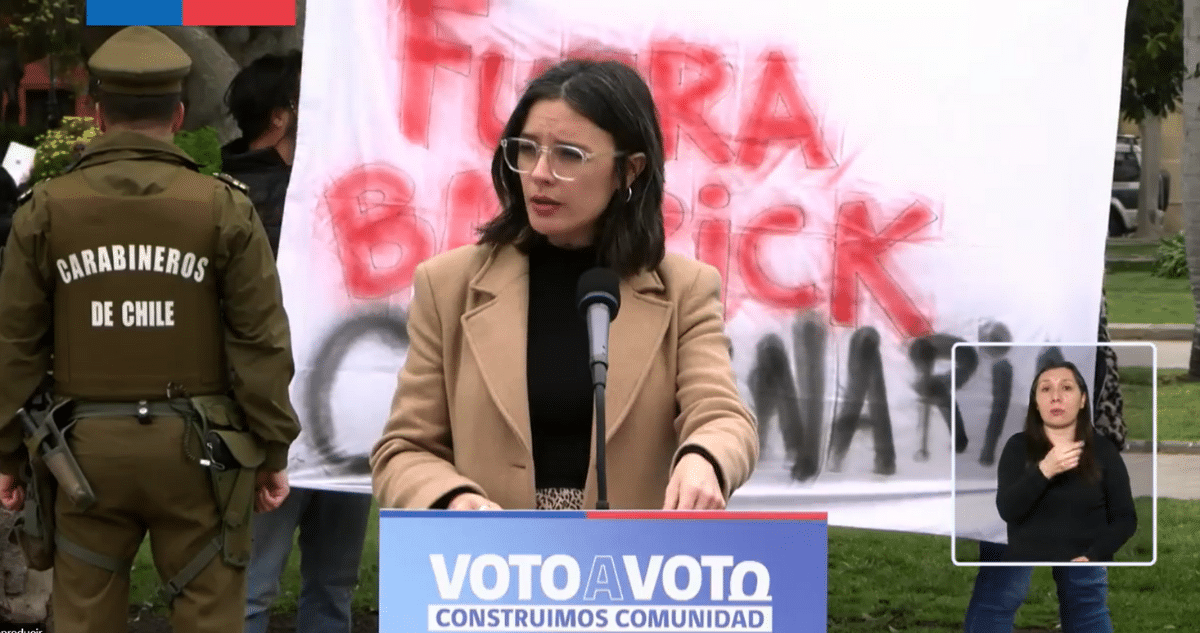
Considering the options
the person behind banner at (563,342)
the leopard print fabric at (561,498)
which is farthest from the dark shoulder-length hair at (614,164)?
the leopard print fabric at (561,498)

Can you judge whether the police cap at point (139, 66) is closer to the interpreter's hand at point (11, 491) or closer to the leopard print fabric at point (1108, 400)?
the interpreter's hand at point (11, 491)

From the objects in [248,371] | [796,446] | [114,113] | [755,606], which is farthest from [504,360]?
[796,446]

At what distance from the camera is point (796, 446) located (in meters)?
6.01

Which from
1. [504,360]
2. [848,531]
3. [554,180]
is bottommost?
[848,531]

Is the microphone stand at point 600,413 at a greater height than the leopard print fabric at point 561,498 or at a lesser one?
greater

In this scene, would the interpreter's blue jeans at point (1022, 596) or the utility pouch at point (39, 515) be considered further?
the interpreter's blue jeans at point (1022, 596)

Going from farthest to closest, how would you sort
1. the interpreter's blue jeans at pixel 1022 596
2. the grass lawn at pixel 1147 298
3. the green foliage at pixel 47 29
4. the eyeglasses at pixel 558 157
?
the grass lawn at pixel 1147 298
the green foliage at pixel 47 29
the interpreter's blue jeans at pixel 1022 596
the eyeglasses at pixel 558 157

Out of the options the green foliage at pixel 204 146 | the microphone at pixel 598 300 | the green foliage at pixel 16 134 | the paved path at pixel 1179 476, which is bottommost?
the paved path at pixel 1179 476

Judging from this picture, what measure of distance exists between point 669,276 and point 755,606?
84 centimetres

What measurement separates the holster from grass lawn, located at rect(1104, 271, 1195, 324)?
18.8m

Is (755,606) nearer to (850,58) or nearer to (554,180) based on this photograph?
(554,180)

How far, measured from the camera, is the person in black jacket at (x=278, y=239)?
21.1ft

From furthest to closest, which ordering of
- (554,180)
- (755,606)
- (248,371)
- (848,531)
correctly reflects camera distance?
(848,531), (248,371), (554,180), (755,606)

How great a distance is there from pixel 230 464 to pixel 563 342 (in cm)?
182
